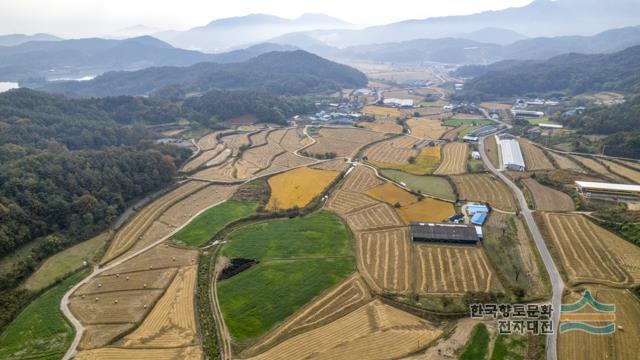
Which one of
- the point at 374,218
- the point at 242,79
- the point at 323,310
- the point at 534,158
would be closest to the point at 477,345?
the point at 323,310

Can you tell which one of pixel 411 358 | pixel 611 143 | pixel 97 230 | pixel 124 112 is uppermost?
pixel 124 112

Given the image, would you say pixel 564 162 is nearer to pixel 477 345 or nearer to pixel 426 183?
pixel 426 183

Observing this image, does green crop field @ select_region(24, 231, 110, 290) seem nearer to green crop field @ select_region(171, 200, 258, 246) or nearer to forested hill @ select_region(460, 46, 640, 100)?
green crop field @ select_region(171, 200, 258, 246)

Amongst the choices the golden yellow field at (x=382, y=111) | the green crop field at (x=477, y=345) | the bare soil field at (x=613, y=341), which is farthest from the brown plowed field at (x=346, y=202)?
the golden yellow field at (x=382, y=111)

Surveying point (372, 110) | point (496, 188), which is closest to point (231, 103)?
point (372, 110)

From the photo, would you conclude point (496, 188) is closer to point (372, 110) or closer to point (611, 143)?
point (611, 143)

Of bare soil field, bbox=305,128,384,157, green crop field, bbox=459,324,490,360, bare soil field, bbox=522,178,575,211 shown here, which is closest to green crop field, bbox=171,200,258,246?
bare soil field, bbox=305,128,384,157

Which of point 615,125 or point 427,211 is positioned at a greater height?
point 615,125

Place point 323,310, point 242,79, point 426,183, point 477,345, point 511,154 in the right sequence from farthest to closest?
1. point 242,79
2. point 511,154
3. point 426,183
4. point 323,310
5. point 477,345
